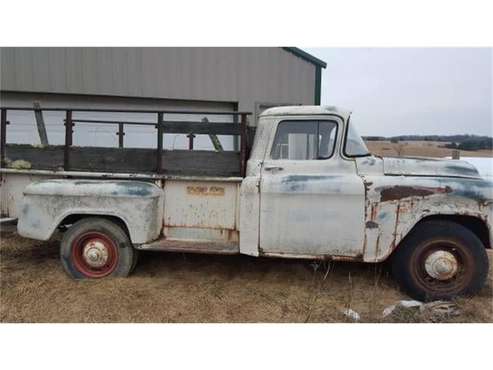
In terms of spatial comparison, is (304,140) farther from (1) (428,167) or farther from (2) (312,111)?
(1) (428,167)

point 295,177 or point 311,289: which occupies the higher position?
point 295,177

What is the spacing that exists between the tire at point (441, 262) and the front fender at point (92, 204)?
9.09 ft

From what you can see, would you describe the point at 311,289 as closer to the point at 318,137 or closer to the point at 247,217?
the point at 247,217

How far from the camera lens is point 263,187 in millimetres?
3574

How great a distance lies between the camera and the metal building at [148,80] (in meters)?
7.20

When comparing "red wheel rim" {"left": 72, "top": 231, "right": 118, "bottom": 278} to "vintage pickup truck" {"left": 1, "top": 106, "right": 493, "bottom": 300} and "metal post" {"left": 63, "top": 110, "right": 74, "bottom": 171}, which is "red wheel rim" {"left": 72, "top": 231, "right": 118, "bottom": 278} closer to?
"vintage pickup truck" {"left": 1, "top": 106, "right": 493, "bottom": 300}

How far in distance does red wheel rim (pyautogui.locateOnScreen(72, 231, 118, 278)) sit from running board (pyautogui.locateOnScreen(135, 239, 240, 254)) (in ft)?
1.27

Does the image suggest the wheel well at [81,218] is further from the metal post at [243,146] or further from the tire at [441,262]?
the tire at [441,262]

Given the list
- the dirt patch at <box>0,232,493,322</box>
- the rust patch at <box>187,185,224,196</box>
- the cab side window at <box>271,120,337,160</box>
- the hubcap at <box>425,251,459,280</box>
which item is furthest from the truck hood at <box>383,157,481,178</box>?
the rust patch at <box>187,185,224,196</box>

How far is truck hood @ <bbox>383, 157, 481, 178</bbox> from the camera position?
361cm

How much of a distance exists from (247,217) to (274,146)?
85 centimetres

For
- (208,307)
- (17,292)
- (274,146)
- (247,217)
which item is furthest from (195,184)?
(17,292)

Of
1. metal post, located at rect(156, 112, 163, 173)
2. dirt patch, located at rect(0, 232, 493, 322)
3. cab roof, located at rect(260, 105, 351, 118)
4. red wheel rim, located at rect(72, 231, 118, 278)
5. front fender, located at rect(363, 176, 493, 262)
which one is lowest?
dirt patch, located at rect(0, 232, 493, 322)

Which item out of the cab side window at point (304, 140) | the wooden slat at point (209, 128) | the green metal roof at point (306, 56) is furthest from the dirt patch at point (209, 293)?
the green metal roof at point (306, 56)
